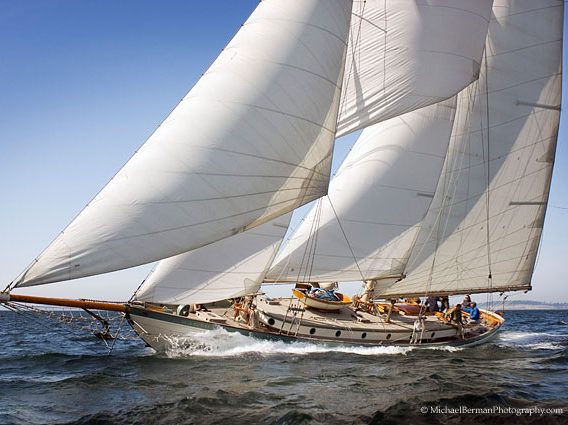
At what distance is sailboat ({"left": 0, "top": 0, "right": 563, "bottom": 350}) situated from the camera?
1201cm

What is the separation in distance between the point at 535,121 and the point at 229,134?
51.1 feet

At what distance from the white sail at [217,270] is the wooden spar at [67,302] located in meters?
0.64

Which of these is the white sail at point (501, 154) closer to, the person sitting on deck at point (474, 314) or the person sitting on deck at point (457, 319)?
the person sitting on deck at point (457, 319)

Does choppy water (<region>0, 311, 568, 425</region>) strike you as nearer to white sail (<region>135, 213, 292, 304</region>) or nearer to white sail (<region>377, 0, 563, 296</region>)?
white sail (<region>135, 213, 292, 304</region>)

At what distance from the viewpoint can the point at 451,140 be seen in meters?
22.1

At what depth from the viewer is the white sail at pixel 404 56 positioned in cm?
1706

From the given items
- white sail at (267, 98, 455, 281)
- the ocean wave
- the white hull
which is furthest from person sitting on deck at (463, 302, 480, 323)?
the ocean wave

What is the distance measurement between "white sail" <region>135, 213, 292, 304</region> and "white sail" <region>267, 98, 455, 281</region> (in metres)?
1.48

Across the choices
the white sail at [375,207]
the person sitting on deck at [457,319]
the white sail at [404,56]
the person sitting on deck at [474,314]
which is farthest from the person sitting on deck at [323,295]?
the person sitting on deck at [474,314]

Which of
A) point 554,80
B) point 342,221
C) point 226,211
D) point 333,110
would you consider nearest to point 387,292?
point 342,221

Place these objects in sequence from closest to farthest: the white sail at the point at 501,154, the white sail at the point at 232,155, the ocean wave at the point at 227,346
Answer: the white sail at the point at 232,155, the ocean wave at the point at 227,346, the white sail at the point at 501,154

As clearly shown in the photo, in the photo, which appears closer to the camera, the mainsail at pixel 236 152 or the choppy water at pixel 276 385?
the choppy water at pixel 276 385

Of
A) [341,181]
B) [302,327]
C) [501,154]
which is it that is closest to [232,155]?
[302,327]

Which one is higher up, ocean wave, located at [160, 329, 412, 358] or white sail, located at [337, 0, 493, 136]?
white sail, located at [337, 0, 493, 136]
